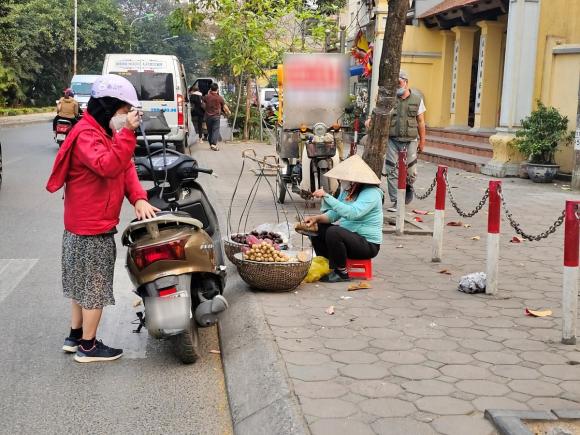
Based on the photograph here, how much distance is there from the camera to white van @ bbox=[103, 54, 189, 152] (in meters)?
17.2

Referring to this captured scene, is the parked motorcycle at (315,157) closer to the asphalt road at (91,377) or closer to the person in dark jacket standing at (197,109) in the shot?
the asphalt road at (91,377)

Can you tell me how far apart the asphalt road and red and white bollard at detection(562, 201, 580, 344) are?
7.40 feet

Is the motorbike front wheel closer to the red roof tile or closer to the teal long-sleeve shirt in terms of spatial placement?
the teal long-sleeve shirt

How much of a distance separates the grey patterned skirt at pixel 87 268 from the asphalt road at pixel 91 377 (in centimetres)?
46

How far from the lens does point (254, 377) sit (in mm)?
4176

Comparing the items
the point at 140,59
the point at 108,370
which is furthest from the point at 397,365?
the point at 140,59

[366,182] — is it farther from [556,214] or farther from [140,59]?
[140,59]

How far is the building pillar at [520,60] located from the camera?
558 inches

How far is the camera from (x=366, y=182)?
589 cm

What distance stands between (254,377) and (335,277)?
219cm

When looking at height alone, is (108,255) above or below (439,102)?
below

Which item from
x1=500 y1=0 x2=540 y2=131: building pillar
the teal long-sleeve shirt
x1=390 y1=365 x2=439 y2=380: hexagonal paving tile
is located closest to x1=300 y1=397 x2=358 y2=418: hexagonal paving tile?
x1=390 y1=365 x2=439 y2=380: hexagonal paving tile

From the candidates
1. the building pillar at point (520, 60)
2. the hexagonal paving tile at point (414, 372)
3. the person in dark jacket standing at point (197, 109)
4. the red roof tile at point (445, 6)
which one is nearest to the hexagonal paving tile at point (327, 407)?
the hexagonal paving tile at point (414, 372)

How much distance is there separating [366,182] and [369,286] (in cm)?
91
